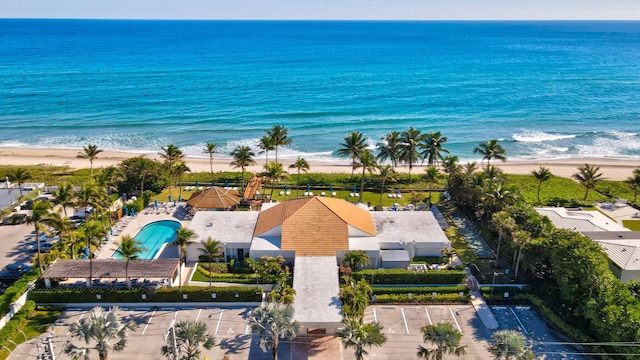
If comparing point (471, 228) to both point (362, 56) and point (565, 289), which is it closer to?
point (565, 289)

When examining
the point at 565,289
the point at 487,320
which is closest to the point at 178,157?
the point at 487,320

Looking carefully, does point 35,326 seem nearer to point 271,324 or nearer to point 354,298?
point 271,324

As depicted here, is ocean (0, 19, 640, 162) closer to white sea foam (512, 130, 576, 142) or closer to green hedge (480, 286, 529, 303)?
white sea foam (512, 130, 576, 142)

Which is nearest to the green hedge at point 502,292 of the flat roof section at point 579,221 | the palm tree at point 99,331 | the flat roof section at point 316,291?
the flat roof section at point 579,221

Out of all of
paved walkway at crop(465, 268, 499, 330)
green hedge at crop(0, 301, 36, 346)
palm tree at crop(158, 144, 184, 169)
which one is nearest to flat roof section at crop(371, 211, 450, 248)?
paved walkway at crop(465, 268, 499, 330)

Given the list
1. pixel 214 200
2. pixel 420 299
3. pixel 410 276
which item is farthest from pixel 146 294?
pixel 420 299

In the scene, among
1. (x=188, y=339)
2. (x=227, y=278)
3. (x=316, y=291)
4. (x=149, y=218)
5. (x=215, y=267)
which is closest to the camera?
(x=188, y=339)
